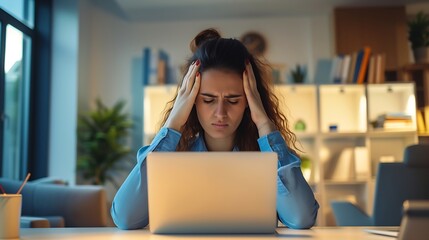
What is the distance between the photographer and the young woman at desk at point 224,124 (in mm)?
1443

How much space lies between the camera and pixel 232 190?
1094mm

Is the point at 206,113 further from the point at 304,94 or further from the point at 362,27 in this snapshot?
the point at 362,27

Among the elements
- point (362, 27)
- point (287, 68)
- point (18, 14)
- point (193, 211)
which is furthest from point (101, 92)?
point (193, 211)

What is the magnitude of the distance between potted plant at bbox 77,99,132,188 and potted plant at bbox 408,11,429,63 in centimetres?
295

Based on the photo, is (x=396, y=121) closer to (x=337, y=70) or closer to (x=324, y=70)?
(x=337, y=70)

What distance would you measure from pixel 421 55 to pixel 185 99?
13.0ft

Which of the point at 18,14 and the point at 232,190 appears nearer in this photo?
the point at 232,190

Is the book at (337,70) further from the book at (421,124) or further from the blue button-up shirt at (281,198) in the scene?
the blue button-up shirt at (281,198)

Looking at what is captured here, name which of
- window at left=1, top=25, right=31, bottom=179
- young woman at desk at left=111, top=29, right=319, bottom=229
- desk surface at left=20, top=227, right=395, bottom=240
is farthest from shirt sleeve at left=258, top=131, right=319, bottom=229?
window at left=1, top=25, right=31, bottom=179

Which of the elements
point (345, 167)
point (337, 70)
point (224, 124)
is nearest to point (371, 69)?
point (337, 70)

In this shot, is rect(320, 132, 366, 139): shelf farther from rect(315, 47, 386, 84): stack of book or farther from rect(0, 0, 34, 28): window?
rect(0, 0, 34, 28): window

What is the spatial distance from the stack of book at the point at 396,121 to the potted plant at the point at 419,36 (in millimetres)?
611

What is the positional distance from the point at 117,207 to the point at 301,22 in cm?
424

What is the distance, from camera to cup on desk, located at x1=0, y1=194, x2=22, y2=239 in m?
1.14
